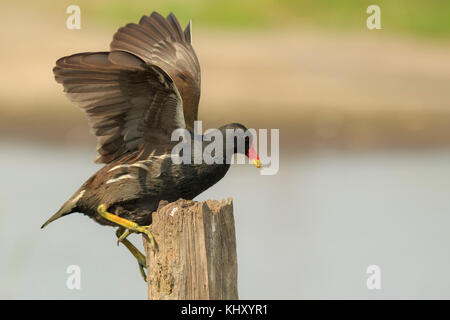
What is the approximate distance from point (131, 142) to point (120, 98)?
476 mm

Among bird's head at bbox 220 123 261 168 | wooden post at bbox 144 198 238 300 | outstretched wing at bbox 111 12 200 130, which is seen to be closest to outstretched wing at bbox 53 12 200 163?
bird's head at bbox 220 123 261 168

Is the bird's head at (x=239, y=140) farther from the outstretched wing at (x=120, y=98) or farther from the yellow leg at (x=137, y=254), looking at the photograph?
the yellow leg at (x=137, y=254)

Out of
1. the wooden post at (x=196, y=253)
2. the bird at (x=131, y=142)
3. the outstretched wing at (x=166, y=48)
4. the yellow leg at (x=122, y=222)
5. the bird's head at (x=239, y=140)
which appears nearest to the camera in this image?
the wooden post at (x=196, y=253)

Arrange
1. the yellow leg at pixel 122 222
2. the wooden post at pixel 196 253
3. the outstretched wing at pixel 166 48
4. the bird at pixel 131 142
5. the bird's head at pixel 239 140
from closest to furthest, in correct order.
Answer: the wooden post at pixel 196 253, the yellow leg at pixel 122 222, the bird at pixel 131 142, the bird's head at pixel 239 140, the outstretched wing at pixel 166 48

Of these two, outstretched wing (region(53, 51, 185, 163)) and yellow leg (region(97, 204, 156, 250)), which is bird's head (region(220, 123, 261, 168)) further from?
yellow leg (region(97, 204, 156, 250))

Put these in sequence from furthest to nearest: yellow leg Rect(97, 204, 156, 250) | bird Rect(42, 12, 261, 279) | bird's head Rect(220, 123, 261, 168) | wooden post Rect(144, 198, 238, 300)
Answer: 1. bird's head Rect(220, 123, 261, 168)
2. bird Rect(42, 12, 261, 279)
3. yellow leg Rect(97, 204, 156, 250)
4. wooden post Rect(144, 198, 238, 300)

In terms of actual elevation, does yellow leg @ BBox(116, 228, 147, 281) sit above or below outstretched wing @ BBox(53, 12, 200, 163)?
below

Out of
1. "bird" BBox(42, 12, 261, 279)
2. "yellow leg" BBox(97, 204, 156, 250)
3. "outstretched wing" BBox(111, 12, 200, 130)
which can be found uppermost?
"outstretched wing" BBox(111, 12, 200, 130)

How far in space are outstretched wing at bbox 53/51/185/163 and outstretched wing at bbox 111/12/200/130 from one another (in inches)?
48.7

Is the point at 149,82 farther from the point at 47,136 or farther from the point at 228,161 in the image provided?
the point at 47,136

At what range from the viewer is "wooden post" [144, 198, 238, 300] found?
20.6ft

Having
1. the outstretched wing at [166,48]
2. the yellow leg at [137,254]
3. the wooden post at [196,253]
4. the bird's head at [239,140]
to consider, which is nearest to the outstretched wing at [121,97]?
the bird's head at [239,140]

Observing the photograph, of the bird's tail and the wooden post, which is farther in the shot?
the bird's tail

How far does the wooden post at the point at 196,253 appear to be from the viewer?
247 inches
